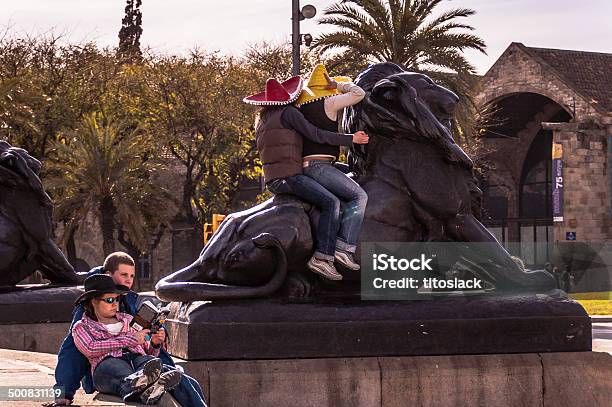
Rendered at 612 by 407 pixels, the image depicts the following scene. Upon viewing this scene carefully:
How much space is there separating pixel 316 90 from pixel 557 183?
44628 mm

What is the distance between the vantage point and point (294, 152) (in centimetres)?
975

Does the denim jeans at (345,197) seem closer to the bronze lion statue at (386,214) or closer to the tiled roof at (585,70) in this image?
the bronze lion statue at (386,214)

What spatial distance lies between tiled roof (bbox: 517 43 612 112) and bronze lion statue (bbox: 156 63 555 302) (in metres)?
43.9

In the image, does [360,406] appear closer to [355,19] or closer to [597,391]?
[597,391]

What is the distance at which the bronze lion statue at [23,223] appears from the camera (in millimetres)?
14586

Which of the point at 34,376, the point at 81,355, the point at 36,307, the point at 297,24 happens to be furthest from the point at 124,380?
the point at 297,24

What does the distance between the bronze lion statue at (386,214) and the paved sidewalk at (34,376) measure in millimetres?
1048

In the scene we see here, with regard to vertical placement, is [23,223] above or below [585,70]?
below

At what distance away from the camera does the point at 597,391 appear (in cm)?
955

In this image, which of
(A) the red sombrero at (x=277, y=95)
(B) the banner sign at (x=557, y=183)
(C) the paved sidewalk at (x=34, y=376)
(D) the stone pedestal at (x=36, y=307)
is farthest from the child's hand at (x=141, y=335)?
(B) the banner sign at (x=557, y=183)

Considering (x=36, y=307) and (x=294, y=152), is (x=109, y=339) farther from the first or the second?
(x=36, y=307)

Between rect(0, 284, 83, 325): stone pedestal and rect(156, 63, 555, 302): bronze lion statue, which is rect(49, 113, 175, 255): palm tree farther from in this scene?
rect(156, 63, 555, 302): bronze lion statue

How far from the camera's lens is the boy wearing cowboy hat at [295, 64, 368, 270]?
31.2 ft

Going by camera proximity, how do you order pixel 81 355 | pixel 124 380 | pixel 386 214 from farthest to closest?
pixel 386 214 < pixel 81 355 < pixel 124 380
